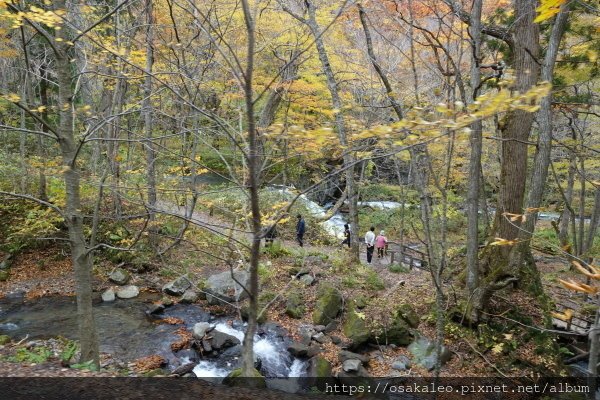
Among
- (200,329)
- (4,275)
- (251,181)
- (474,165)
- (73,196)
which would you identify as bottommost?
(200,329)

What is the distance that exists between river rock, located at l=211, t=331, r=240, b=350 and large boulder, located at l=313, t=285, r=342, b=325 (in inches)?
82.5

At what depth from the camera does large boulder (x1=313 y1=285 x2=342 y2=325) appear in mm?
9375

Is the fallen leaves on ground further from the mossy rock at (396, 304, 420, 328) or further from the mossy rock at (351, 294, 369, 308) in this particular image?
the mossy rock at (396, 304, 420, 328)

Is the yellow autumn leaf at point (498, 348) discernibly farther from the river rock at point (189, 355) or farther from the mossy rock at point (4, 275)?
the mossy rock at point (4, 275)

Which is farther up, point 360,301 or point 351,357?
point 360,301

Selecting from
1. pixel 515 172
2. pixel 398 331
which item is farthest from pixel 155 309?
pixel 515 172

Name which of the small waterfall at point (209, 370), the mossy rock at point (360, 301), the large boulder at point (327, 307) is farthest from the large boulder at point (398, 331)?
the small waterfall at point (209, 370)

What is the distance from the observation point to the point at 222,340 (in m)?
8.42

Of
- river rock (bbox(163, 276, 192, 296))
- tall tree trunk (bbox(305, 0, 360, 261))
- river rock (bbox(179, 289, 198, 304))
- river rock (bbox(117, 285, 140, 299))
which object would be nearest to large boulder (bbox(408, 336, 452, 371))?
tall tree trunk (bbox(305, 0, 360, 261))

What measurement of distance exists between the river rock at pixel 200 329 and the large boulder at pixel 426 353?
4722 millimetres

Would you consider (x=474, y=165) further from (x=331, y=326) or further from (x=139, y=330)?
(x=139, y=330)

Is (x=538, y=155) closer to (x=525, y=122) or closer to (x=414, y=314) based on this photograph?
(x=525, y=122)

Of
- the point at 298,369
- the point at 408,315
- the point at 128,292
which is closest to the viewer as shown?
the point at 298,369

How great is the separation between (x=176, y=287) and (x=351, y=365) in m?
5.90
